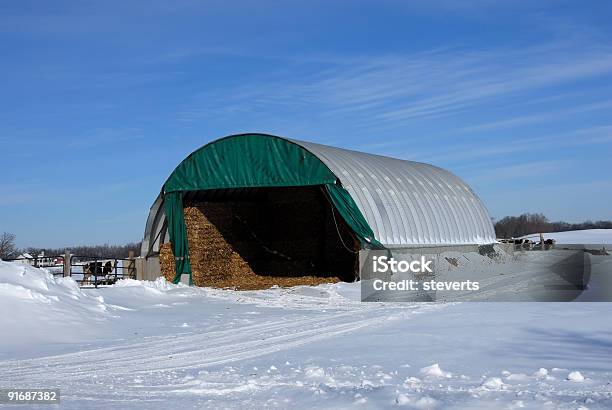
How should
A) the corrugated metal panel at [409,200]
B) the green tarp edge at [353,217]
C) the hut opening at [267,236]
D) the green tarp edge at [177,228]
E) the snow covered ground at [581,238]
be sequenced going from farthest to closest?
the snow covered ground at [581,238] → the hut opening at [267,236] → the green tarp edge at [177,228] → the corrugated metal panel at [409,200] → the green tarp edge at [353,217]

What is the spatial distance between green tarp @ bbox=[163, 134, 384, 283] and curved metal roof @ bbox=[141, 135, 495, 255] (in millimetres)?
339

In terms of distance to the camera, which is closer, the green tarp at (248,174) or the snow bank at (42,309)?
the snow bank at (42,309)

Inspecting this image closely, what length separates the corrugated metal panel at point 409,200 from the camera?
73.1ft

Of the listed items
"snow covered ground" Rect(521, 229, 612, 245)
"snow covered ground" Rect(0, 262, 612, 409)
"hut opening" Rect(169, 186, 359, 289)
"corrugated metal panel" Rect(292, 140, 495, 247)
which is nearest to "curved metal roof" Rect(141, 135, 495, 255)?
"corrugated metal panel" Rect(292, 140, 495, 247)

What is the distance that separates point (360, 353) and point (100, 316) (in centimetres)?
691

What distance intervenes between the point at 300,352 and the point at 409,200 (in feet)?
51.4

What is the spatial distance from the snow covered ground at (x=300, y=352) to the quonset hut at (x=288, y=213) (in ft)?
17.7

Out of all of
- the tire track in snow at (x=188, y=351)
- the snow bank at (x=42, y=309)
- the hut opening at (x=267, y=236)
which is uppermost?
the hut opening at (x=267, y=236)

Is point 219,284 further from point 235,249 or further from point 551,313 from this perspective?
point 551,313

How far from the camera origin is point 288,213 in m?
28.0

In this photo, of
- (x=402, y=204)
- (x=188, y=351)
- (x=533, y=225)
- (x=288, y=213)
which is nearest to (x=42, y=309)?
(x=188, y=351)

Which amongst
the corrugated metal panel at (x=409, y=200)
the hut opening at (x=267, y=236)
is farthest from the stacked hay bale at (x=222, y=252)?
the corrugated metal panel at (x=409, y=200)

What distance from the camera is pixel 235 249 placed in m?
26.4

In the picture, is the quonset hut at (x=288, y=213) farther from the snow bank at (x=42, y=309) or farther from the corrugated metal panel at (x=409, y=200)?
the snow bank at (x=42, y=309)
